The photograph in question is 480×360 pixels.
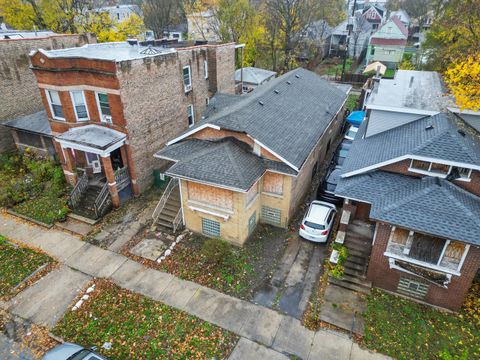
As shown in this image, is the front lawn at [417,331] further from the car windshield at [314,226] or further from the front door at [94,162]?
the front door at [94,162]

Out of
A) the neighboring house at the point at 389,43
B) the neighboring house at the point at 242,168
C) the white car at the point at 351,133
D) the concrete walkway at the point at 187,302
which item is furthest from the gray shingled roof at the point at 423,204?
the neighboring house at the point at 389,43

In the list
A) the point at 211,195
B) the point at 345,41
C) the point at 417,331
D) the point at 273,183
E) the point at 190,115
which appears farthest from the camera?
the point at 345,41

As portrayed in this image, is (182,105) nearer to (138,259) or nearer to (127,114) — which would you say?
(127,114)

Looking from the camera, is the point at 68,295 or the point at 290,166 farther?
the point at 290,166

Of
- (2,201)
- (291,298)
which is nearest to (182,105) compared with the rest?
(2,201)

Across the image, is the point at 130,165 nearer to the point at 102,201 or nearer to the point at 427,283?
the point at 102,201

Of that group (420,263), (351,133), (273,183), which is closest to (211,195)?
(273,183)

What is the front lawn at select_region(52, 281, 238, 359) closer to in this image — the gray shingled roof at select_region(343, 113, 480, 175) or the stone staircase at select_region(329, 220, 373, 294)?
the stone staircase at select_region(329, 220, 373, 294)
